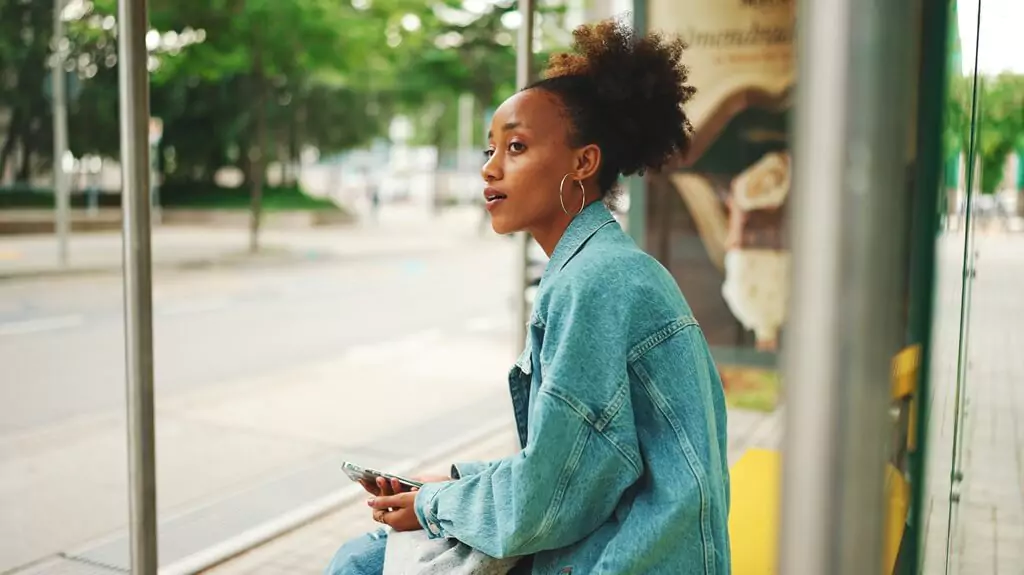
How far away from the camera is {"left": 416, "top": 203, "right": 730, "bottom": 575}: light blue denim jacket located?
4.99 feet

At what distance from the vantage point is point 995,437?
134 inches

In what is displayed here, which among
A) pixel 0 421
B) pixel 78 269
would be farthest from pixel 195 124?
pixel 0 421

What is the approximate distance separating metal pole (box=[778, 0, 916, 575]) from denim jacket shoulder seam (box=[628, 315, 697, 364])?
0.78 meters

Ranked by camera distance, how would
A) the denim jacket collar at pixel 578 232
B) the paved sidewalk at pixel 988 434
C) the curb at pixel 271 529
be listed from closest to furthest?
the denim jacket collar at pixel 578 232, the paved sidewalk at pixel 988 434, the curb at pixel 271 529

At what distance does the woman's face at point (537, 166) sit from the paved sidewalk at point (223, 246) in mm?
13797

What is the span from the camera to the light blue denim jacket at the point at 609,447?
1.52 metres

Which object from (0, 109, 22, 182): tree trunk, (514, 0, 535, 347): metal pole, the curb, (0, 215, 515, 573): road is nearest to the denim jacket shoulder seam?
(514, 0, 535, 347): metal pole

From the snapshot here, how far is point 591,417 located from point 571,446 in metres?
0.05

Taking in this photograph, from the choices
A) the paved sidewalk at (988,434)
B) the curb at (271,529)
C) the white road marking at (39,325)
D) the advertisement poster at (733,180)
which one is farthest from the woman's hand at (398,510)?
the white road marking at (39,325)

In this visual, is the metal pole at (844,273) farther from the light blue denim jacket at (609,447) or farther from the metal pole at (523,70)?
the metal pole at (523,70)

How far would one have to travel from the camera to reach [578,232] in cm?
183

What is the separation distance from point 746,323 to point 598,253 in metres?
5.15

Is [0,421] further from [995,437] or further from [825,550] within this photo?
[825,550]

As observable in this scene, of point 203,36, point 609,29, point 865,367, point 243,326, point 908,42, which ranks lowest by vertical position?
point 243,326
